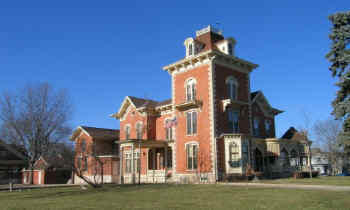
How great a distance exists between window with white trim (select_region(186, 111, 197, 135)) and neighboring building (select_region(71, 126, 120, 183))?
42.1ft

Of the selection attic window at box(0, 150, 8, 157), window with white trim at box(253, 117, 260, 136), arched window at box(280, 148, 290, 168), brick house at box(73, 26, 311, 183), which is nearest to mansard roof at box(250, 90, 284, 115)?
brick house at box(73, 26, 311, 183)

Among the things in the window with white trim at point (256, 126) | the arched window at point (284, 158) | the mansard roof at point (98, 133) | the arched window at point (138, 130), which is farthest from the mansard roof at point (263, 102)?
the mansard roof at point (98, 133)

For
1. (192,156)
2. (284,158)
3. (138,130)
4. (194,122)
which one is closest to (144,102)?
(138,130)

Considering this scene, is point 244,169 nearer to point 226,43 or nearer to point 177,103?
point 177,103

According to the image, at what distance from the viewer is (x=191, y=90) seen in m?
30.9

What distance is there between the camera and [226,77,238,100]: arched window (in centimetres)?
3058

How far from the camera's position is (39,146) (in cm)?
4428

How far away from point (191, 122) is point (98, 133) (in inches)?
726

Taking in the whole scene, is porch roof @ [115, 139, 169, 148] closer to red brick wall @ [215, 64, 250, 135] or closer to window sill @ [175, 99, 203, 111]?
window sill @ [175, 99, 203, 111]

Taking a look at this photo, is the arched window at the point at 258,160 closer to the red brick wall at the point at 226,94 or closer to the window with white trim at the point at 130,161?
the red brick wall at the point at 226,94

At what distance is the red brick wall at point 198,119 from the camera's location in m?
28.7

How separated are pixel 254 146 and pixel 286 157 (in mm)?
4540

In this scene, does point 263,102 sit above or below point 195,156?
above

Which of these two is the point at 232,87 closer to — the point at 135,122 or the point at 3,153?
the point at 135,122
